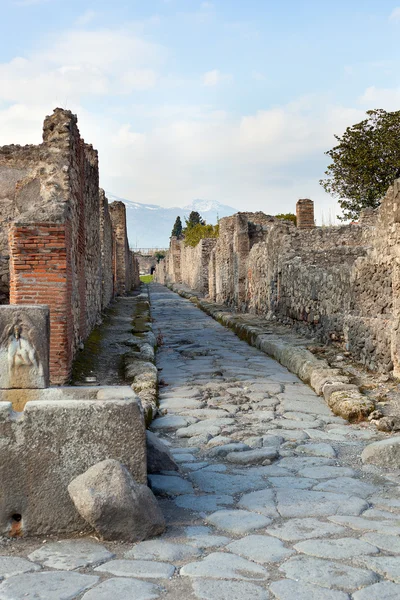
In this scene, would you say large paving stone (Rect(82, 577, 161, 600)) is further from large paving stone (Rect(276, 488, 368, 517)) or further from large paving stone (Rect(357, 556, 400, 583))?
large paving stone (Rect(276, 488, 368, 517))

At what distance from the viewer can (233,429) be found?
4871 millimetres

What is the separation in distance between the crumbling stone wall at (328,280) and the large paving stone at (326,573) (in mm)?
3933

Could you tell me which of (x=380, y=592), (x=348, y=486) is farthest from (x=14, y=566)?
(x=348, y=486)

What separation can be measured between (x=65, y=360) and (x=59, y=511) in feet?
10.4

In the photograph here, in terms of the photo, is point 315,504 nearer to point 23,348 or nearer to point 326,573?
point 326,573

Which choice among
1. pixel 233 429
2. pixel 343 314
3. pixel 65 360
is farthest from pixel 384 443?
pixel 343 314

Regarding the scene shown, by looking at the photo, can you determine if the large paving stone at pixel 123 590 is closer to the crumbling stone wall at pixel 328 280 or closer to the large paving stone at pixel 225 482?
the large paving stone at pixel 225 482

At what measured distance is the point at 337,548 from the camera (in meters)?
2.66

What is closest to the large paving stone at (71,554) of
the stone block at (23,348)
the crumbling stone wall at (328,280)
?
the stone block at (23,348)

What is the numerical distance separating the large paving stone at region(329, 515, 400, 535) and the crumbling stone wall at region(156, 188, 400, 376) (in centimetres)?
336

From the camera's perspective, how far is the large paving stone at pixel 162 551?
8.49 feet

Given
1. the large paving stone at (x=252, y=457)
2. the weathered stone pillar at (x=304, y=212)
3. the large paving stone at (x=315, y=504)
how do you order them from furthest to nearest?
the weathered stone pillar at (x=304, y=212) → the large paving stone at (x=252, y=457) → the large paving stone at (x=315, y=504)

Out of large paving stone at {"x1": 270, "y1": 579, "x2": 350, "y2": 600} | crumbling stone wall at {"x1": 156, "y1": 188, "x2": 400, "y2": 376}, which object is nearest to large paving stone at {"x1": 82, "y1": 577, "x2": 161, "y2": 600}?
large paving stone at {"x1": 270, "y1": 579, "x2": 350, "y2": 600}

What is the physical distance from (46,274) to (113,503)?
3.67 m
